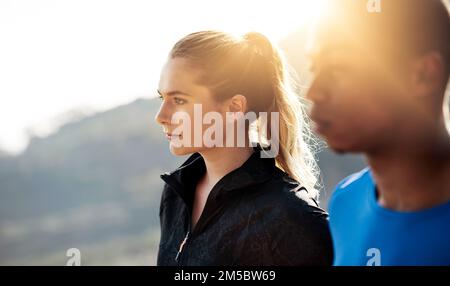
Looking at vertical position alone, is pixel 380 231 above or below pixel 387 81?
below

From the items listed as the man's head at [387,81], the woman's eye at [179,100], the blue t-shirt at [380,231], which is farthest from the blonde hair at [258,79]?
the man's head at [387,81]

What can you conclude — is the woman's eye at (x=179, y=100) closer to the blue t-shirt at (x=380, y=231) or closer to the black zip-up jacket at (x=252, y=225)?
the black zip-up jacket at (x=252, y=225)

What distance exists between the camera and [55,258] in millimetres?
23344

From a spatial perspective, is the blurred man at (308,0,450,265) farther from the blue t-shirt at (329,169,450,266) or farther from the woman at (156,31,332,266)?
the woman at (156,31,332,266)

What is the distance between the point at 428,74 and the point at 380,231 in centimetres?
45

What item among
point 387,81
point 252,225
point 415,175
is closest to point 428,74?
point 387,81

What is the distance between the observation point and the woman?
2.89 meters

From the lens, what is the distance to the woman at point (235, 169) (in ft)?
9.48

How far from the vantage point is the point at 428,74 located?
1782 mm

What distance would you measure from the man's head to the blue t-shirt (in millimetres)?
199

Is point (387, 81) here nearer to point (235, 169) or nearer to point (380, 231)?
point (380, 231)

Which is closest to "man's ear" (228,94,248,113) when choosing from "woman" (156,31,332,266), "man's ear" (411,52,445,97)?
"woman" (156,31,332,266)

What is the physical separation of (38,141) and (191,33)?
99.4ft
